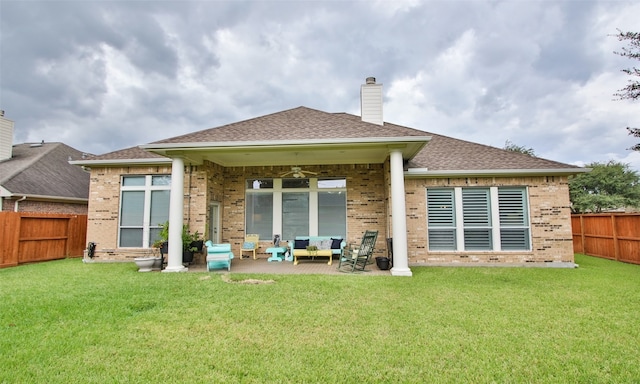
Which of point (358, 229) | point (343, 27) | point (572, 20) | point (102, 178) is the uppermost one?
point (343, 27)

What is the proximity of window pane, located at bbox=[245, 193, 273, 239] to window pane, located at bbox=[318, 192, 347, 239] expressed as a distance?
66.5 inches

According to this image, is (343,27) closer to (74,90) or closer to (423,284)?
(423,284)

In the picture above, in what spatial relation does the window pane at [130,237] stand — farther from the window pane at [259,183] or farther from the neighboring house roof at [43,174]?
the neighboring house roof at [43,174]

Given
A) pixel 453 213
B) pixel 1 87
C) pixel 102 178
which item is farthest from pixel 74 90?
pixel 453 213

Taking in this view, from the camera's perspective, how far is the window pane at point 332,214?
33.8 feet

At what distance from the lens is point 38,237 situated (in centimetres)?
965

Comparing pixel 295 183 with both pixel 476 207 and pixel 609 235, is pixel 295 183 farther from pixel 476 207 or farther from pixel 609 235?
pixel 609 235

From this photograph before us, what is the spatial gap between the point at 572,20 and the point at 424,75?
520 cm

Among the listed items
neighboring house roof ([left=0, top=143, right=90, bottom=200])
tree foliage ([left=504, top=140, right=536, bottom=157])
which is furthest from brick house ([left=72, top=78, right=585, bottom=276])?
tree foliage ([left=504, top=140, right=536, bottom=157])

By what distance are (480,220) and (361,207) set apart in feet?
11.3

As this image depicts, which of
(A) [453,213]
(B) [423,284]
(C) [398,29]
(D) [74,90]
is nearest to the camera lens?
(B) [423,284]

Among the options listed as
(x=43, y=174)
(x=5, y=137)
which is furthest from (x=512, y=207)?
(x=5, y=137)

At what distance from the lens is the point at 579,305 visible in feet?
15.8

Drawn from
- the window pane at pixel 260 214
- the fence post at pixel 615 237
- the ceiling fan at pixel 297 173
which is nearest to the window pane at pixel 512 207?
the fence post at pixel 615 237
